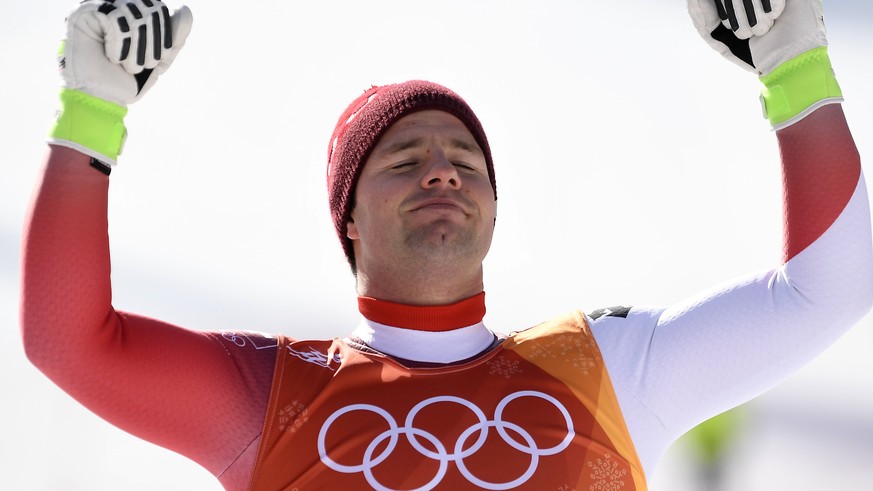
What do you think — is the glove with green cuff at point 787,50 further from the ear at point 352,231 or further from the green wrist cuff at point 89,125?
the green wrist cuff at point 89,125

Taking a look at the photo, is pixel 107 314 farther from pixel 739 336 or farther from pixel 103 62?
pixel 739 336

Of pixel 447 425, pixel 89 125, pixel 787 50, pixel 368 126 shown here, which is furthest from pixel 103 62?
pixel 787 50

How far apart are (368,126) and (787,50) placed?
3.30 feet

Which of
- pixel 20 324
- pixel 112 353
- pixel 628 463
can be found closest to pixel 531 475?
pixel 628 463

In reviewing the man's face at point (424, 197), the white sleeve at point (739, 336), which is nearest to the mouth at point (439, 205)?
the man's face at point (424, 197)

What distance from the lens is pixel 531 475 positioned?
5.88 ft

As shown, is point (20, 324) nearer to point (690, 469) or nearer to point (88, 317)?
point (88, 317)

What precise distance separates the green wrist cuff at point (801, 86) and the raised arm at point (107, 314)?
1176 mm

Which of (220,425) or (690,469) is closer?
(220,425)

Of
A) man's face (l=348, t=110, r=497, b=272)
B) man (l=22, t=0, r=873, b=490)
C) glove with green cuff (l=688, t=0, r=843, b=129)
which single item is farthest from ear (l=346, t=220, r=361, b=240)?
glove with green cuff (l=688, t=0, r=843, b=129)

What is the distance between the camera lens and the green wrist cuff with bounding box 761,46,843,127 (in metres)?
1.86

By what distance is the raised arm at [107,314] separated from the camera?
1707 millimetres

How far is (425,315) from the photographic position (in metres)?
2.16

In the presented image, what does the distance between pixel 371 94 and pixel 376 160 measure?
28cm
